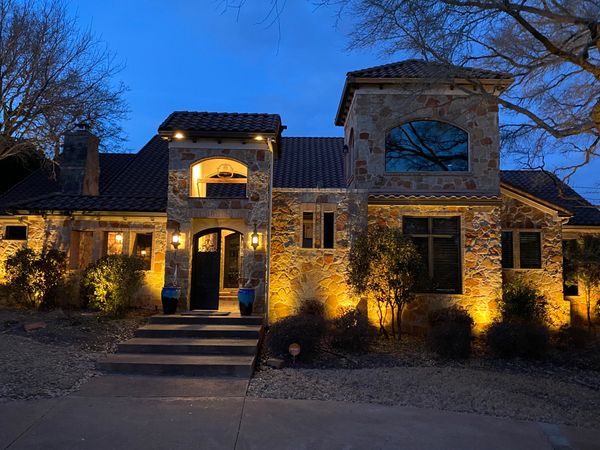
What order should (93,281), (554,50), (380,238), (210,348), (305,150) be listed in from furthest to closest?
(305,150)
(93,281)
(380,238)
(210,348)
(554,50)

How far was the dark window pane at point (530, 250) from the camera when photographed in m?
13.4

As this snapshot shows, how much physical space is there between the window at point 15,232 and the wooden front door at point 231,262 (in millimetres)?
7380

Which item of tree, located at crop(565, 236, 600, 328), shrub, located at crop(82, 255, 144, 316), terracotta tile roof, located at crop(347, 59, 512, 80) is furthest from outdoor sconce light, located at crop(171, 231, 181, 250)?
tree, located at crop(565, 236, 600, 328)

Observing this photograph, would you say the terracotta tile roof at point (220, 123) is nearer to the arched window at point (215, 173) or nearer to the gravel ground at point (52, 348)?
the arched window at point (215, 173)

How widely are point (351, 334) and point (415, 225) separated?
4.16m

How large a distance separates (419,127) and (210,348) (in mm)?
8248

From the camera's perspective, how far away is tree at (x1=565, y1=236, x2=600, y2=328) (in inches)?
514

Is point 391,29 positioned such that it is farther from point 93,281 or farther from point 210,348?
point 93,281

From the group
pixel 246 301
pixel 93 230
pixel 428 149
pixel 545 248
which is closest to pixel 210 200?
pixel 246 301

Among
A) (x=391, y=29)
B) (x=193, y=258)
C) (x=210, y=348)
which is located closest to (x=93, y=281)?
(x=193, y=258)

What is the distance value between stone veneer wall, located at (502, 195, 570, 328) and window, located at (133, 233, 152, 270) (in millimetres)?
10620

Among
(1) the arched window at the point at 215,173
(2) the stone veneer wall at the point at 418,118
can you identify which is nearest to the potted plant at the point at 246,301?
(1) the arched window at the point at 215,173

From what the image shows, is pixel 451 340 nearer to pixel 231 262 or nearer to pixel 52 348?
pixel 52 348

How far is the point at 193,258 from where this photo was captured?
41.2 feet
